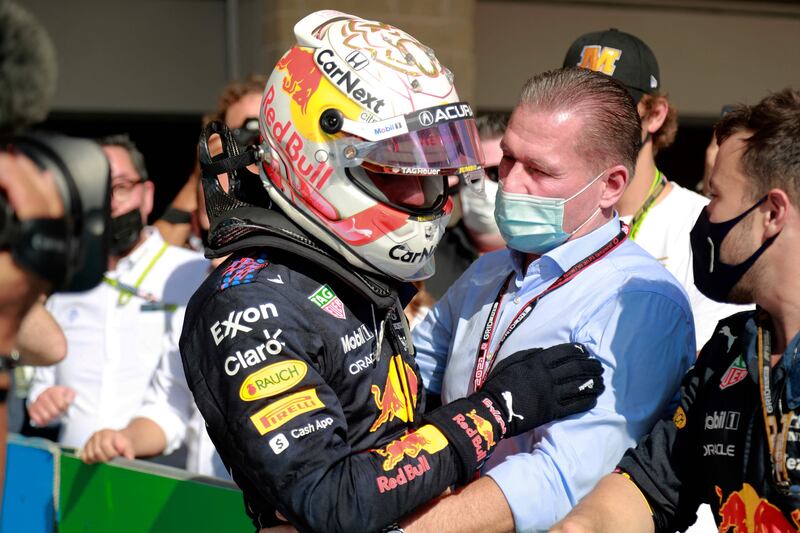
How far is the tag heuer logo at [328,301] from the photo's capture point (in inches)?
93.2

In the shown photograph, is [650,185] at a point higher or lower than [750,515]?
higher

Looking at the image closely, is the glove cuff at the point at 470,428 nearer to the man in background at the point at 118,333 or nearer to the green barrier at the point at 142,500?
the green barrier at the point at 142,500

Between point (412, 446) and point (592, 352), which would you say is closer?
point (412, 446)

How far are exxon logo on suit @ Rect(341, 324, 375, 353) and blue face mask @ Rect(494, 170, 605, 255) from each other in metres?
0.52

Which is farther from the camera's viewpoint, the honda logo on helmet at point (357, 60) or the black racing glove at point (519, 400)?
the honda logo on helmet at point (357, 60)

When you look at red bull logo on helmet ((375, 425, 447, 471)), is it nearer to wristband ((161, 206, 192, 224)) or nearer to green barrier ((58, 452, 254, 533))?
green barrier ((58, 452, 254, 533))

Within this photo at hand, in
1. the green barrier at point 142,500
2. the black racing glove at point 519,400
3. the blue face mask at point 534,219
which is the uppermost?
the blue face mask at point 534,219

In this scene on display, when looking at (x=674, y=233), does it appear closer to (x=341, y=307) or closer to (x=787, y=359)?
(x=787, y=359)

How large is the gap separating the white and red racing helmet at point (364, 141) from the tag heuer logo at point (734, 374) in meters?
0.76

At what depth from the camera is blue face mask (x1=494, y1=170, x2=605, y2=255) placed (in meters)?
2.69

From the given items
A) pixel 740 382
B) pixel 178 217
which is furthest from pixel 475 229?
pixel 740 382

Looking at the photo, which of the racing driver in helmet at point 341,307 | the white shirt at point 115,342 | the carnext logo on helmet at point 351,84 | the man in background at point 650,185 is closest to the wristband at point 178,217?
the white shirt at point 115,342

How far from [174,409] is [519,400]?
1.95m

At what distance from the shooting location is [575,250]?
8.82ft
